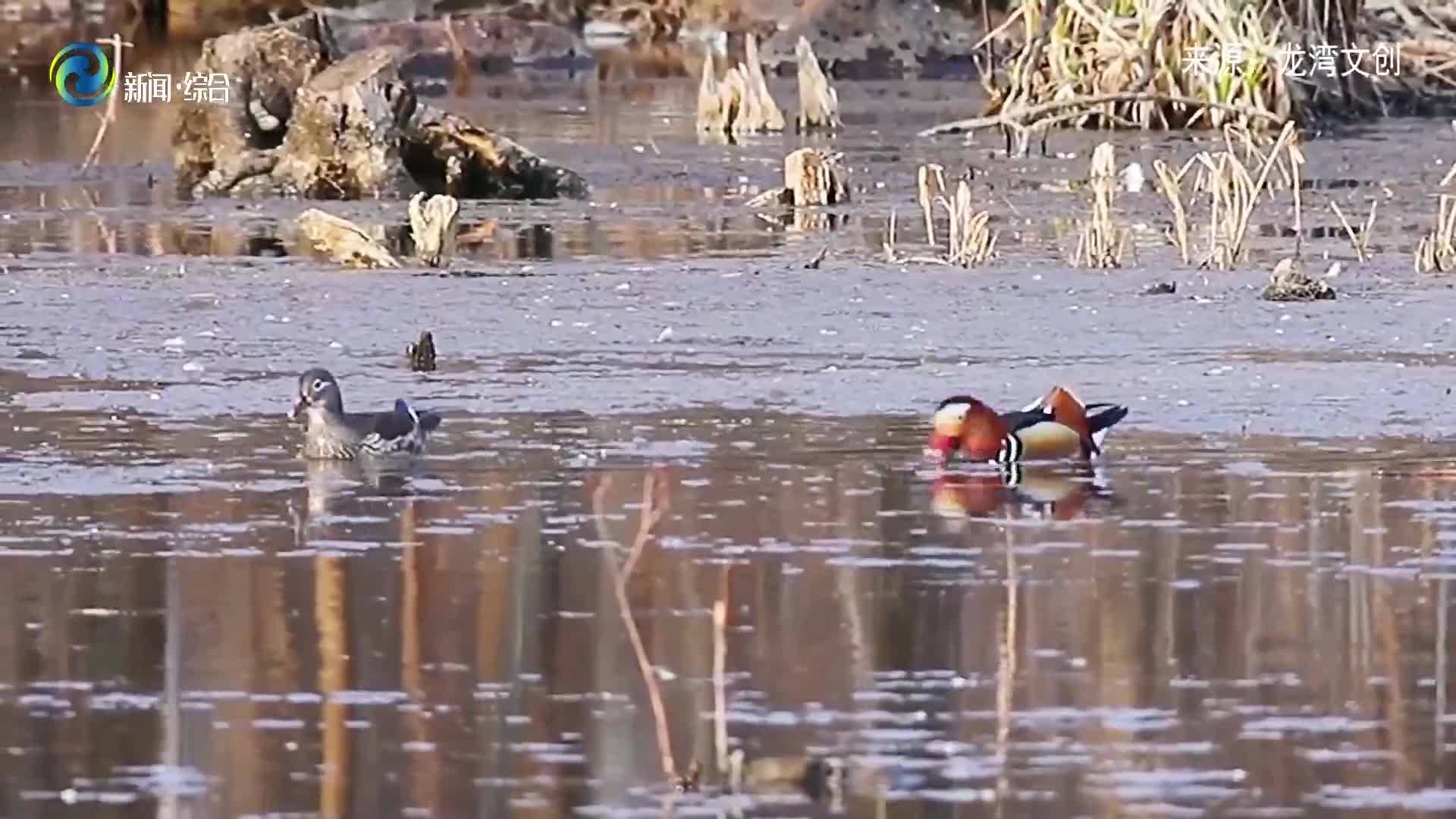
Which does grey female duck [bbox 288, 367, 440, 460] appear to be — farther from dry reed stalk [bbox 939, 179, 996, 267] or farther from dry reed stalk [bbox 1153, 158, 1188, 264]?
dry reed stalk [bbox 1153, 158, 1188, 264]

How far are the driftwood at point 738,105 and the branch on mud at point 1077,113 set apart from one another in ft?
4.90

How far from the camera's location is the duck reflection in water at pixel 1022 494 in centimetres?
862

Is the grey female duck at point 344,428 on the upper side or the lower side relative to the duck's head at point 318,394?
lower

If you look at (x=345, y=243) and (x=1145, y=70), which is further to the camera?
(x=1145, y=70)

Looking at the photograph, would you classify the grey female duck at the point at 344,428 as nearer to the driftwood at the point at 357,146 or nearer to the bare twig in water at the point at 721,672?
the bare twig in water at the point at 721,672

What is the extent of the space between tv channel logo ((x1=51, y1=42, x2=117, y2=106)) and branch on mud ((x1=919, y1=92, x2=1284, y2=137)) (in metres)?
9.49

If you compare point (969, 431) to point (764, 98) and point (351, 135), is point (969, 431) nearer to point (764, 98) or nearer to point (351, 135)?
point (351, 135)

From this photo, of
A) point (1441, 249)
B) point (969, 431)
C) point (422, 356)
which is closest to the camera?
point (969, 431)

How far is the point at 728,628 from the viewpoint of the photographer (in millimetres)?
6969

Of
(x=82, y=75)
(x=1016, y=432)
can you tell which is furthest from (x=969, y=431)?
(x=82, y=75)

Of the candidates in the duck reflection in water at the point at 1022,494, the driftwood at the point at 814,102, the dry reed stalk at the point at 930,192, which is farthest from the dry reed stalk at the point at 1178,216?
the driftwood at the point at 814,102

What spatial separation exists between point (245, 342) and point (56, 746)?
23.0 feet

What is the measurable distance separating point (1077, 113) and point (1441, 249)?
12.4m

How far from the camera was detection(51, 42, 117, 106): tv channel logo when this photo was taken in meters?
34.2
